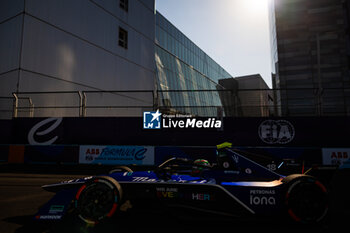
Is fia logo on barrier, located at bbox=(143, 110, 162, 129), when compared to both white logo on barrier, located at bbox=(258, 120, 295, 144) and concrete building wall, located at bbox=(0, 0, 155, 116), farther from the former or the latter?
concrete building wall, located at bbox=(0, 0, 155, 116)

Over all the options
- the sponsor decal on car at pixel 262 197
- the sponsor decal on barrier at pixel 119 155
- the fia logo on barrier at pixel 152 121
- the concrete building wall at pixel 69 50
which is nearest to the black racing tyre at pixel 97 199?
the sponsor decal on car at pixel 262 197

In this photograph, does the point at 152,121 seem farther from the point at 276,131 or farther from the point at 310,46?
the point at 310,46

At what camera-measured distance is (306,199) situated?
3.67m

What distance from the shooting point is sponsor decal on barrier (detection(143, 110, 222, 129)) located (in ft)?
38.9

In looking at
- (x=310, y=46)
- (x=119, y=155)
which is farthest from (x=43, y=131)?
(x=310, y=46)

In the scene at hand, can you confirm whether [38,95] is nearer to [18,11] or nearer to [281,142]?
[18,11]

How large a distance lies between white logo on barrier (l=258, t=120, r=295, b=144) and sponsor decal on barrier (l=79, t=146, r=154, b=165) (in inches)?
219

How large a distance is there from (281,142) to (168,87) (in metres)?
21.2

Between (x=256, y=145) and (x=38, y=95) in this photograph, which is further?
(x=38, y=95)

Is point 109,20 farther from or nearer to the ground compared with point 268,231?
farther from the ground

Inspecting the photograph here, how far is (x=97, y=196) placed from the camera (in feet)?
12.0

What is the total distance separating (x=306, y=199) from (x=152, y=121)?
9177mm

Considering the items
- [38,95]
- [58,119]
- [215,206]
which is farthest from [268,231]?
[38,95]

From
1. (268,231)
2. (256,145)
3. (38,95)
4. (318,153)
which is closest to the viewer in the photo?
(268,231)
